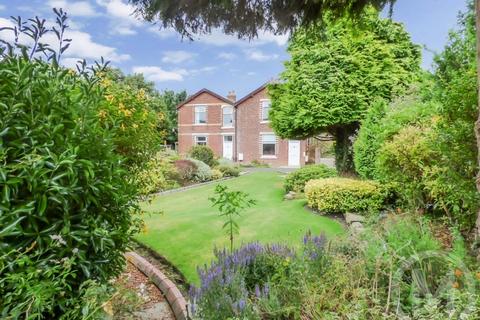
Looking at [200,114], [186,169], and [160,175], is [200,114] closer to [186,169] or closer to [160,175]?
[186,169]

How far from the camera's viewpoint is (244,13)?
3.77 metres

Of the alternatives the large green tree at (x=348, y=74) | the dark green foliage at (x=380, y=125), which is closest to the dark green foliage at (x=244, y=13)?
the dark green foliage at (x=380, y=125)

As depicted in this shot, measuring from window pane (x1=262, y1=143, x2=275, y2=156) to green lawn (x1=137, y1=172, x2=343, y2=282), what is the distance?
16.8m

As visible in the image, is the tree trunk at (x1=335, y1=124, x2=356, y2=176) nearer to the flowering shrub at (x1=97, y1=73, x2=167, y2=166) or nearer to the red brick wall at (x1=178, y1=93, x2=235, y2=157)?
the flowering shrub at (x1=97, y1=73, x2=167, y2=166)

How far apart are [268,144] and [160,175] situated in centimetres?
1755

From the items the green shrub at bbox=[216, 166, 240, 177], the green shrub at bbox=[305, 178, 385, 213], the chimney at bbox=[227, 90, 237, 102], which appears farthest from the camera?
the chimney at bbox=[227, 90, 237, 102]

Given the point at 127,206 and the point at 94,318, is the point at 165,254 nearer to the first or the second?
the point at 127,206

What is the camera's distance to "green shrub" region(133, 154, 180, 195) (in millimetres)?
5273

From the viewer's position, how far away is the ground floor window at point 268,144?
1006 inches

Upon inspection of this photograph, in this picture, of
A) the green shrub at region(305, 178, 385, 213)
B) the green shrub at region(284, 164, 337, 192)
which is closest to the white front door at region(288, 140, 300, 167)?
the green shrub at region(284, 164, 337, 192)

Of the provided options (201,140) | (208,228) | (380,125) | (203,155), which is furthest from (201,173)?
(201,140)

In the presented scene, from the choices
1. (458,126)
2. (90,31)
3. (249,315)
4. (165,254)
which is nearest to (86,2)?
(90,31)

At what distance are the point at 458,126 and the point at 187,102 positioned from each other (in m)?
25.8

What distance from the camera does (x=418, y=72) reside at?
9938 mm
